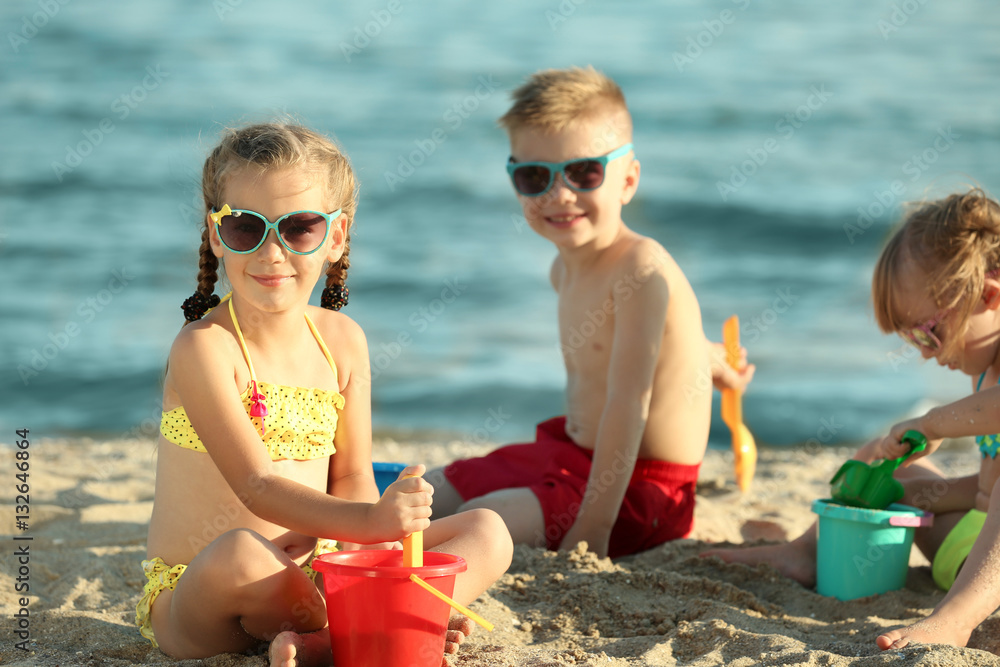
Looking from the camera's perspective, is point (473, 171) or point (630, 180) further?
point (473, 171)

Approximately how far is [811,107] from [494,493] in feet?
39.4

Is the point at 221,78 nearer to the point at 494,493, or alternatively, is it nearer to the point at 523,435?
the point at 523,435

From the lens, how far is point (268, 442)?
2.21 meters

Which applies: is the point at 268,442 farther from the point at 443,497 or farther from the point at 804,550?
the point at 804,550

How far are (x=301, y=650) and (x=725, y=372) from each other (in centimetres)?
239

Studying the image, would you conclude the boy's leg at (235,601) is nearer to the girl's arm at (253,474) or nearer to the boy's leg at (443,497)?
the girl's arm at (253,474)

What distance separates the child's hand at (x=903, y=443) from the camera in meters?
2.71

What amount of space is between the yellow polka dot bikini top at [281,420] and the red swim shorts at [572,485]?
1165 millimetres

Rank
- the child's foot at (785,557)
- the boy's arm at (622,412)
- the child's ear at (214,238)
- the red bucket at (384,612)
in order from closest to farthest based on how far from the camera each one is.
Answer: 1. the red bucket at (384,612)
2. the child's ear at (214,238)
3. the child's foot at (785,557)
4. the boy's arm at (622,412)

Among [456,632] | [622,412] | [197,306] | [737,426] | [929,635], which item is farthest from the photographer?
[737,426]

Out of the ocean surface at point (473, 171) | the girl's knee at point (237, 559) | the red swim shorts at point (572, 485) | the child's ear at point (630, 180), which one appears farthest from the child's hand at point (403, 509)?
the child's ear at point (630, 180)

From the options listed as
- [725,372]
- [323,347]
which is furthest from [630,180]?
[323,347]

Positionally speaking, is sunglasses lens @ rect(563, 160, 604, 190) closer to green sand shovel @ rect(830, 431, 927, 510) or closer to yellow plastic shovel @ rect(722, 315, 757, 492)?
yellow plastic shovel @ rect(722, 315, 757, 492)

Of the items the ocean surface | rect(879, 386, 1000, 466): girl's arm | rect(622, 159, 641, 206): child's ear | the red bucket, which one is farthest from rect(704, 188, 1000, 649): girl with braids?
the red bucket
